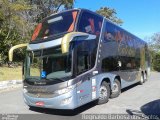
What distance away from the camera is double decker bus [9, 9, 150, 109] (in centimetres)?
834

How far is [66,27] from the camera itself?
910 centimetres

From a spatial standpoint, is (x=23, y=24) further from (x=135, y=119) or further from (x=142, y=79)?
(x=135, y=119)

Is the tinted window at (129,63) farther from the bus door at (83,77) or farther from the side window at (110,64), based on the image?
the bus door at (83,77)

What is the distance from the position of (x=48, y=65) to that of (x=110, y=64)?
3.53m

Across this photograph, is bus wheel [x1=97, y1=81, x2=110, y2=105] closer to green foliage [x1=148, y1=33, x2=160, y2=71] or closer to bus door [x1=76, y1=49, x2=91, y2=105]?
bus door [x1=76, y1=49, x2=91, y2=105]

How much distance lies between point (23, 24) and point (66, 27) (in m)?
17.7

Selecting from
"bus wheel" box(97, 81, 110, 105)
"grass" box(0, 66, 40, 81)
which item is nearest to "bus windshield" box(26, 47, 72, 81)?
"bus wheel" box(97, 81, 110, 105)

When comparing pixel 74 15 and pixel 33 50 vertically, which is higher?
pixel 74 15

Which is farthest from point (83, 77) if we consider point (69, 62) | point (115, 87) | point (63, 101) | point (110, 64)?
point (115, 87)

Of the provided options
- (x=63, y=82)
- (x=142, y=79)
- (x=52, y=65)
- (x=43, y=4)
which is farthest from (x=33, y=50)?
(x=43, y=4)

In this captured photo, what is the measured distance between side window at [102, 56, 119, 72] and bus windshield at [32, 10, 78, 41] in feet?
7.46

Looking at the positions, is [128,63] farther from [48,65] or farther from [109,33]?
[48,65]

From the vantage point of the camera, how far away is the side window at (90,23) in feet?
30.6

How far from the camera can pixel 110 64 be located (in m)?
11.4
